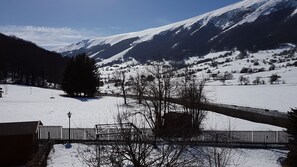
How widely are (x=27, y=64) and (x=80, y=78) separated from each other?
206ft

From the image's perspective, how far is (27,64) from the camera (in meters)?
123

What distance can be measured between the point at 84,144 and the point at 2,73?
325 ft

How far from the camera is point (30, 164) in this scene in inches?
781

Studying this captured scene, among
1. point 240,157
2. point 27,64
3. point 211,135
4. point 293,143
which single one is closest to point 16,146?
point 211,135

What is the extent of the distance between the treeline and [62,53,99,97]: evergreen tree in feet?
146

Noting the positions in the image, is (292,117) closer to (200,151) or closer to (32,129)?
(200,151)

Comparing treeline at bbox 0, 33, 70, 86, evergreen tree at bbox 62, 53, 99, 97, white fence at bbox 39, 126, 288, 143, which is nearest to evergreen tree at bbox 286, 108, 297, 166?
white fence at bbox 39, 126, 288, 143

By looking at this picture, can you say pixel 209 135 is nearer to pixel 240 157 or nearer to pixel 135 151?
pixel 240 157

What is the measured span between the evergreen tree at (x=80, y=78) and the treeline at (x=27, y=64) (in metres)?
44.5

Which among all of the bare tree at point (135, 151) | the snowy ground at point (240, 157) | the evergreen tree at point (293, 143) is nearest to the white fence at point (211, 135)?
the snowy ground at point (240, 157)

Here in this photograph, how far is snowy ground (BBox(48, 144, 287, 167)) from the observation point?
72.2 feet

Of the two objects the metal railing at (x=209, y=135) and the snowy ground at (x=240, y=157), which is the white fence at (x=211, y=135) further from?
the snowy ground at (x=240, y=157)

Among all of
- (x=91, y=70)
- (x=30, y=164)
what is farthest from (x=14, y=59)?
(x=30, y=164)

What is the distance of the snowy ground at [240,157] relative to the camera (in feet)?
72.2
